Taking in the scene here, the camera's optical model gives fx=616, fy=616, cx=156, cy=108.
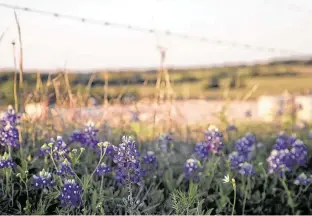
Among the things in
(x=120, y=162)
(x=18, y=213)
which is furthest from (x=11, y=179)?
(x=120, y=162)

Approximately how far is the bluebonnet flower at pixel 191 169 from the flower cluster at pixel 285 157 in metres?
0.50

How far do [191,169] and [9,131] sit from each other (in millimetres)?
1019

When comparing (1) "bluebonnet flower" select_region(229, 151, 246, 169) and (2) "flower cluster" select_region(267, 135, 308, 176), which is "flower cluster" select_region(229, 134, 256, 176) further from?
(2) "flower cluster" select_region(267, 135, 308, 176)

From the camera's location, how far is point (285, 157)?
12.5 ft

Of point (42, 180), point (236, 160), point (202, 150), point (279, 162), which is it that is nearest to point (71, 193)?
point (42, 180)

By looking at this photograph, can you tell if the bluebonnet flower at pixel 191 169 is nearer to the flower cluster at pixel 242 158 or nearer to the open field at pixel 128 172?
the open field at pixel 128 172

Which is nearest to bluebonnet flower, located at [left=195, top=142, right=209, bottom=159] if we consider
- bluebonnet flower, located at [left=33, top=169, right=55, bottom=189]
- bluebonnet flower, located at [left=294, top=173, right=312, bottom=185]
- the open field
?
the open field

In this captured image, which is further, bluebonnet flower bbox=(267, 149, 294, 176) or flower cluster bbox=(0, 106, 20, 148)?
bluebonnet flower bbox=(267, 149, 294, 176)

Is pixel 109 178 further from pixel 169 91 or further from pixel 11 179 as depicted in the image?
pixel 169 91

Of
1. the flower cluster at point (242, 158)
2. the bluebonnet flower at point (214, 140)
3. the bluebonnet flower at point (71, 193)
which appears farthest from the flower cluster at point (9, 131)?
the flower cluster at point (242, 158)

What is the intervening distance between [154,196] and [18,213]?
0.75 m

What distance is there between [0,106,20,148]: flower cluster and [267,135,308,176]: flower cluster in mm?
1505

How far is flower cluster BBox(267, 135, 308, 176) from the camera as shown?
3.72m

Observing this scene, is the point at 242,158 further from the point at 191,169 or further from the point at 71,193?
the point at 71,193
